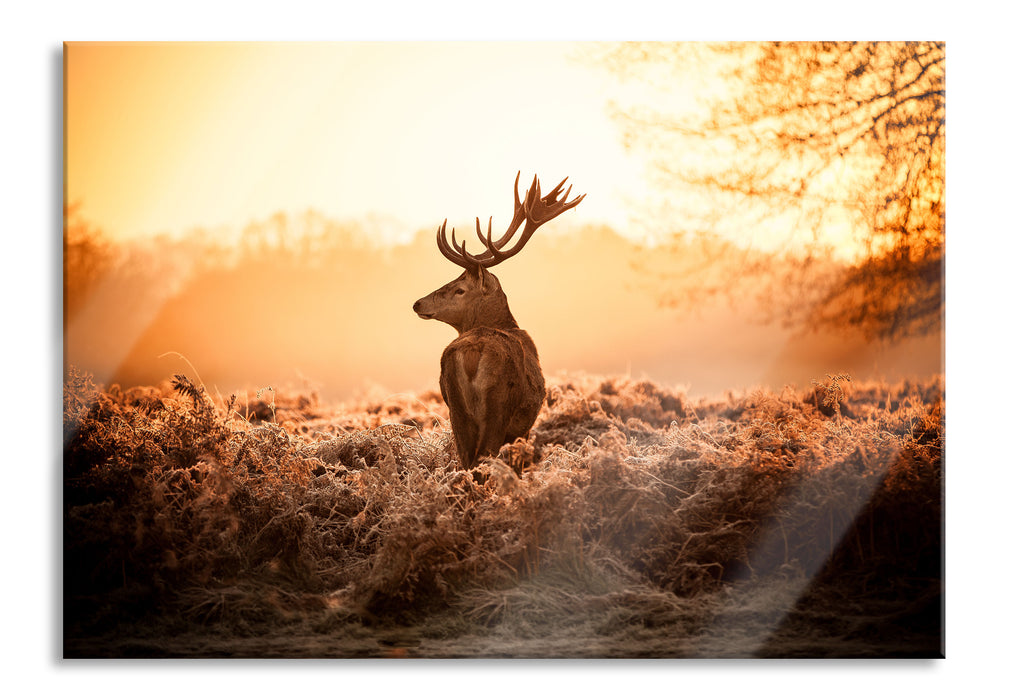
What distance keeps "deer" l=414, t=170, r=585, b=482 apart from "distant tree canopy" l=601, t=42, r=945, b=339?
707 millimetres

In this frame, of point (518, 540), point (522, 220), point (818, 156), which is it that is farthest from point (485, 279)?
point (818, 156)

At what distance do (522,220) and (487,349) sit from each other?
0.72m

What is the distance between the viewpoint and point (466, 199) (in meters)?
5.07

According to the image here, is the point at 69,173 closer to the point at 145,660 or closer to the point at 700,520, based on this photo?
the point at 145,660

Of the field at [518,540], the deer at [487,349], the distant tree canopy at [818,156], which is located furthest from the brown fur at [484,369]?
the distant tree canopy at [818,156]

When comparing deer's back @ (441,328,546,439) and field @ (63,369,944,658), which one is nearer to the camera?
field @ (63,369,944,658)

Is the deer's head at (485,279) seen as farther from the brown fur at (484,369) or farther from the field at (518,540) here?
the field at (518,540)

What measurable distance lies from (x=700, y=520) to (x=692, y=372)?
824 mm

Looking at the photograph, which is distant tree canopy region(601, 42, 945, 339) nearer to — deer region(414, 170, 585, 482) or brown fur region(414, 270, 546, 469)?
deer region(414, 170, 585, 482)

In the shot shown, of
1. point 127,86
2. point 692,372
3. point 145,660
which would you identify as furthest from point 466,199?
point 145,660

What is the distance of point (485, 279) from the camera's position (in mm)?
4988

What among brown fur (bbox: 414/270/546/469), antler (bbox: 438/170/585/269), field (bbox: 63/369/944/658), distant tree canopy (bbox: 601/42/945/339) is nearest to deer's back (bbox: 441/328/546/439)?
brown fur (bbox: 414/270/546/469)

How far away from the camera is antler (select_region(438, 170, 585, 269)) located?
195 inches

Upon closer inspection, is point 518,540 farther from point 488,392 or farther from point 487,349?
point 487,349
